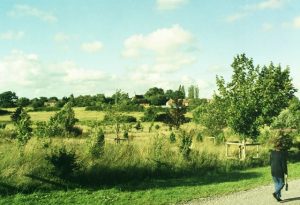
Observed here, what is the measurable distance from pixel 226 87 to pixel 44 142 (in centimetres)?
1263

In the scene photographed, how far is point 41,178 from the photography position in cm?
1350

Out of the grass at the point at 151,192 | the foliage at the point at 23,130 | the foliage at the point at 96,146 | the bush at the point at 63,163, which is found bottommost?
the grass at the point at 151,192

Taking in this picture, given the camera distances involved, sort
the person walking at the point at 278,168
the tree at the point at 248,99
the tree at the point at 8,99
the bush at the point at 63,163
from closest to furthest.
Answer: the person walking at the point at 278,168 < the bush at the point at 63,163 < the tree at the point at 248,99 < the tree at the point at 8,99

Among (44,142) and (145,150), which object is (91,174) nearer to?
(44,142)

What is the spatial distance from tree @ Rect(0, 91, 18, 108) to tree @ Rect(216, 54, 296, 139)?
82.5 meters

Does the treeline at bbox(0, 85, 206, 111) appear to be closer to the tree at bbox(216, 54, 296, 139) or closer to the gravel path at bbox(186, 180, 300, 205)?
the tree at bbox(216, 54, 296, 139)

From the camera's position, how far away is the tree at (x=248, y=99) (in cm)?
2236

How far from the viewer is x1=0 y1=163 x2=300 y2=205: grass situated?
38.2 ft

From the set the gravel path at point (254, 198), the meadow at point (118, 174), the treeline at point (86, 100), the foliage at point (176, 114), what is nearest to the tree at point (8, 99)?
the treeline at point (86, 100)

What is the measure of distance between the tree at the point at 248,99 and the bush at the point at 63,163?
11.1 m

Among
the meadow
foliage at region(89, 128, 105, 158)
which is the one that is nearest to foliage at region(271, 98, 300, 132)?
the meadow

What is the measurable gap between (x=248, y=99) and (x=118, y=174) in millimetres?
10616

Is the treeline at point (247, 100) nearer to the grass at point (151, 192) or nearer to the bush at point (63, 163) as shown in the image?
the grass at point (151, 192)

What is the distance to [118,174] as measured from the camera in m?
15.3
